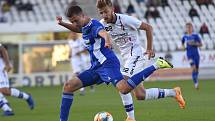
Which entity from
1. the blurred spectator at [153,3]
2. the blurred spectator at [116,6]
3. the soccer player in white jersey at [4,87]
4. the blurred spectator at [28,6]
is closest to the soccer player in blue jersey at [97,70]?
the soccer player in white jersey at [4,87]

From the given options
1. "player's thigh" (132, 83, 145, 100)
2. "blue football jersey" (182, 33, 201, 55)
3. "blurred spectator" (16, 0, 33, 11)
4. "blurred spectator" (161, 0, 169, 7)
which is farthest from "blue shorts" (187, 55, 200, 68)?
"blurred spectator" (16, 0, 33, 11)

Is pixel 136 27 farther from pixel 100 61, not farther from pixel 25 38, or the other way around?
pixel 25 38

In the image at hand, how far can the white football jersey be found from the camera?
11523 millimetres

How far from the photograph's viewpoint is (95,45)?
11.0 meters

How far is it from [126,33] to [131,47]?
321 mm

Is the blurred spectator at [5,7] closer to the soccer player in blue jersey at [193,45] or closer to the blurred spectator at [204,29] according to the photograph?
the blurred spectator at [204,29]

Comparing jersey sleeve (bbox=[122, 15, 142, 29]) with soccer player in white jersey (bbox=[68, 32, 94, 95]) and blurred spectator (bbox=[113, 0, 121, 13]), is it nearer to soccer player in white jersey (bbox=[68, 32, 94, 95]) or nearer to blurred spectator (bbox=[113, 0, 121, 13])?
soccer player in white jersey (bbox=[68, 32, 94, 95])

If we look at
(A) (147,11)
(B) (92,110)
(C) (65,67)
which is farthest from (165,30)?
(B) (92,110)

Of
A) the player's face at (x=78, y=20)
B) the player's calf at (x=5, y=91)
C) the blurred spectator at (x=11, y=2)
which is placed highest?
the player's face at (x=78, y=20)

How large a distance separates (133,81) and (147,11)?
78.0 feet

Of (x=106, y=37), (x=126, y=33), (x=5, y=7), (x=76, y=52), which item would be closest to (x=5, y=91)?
(x=126, y=33)

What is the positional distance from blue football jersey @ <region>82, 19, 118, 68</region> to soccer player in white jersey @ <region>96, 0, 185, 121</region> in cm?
36

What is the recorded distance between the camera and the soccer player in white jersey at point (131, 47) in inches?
450

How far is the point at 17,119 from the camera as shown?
13.7m
